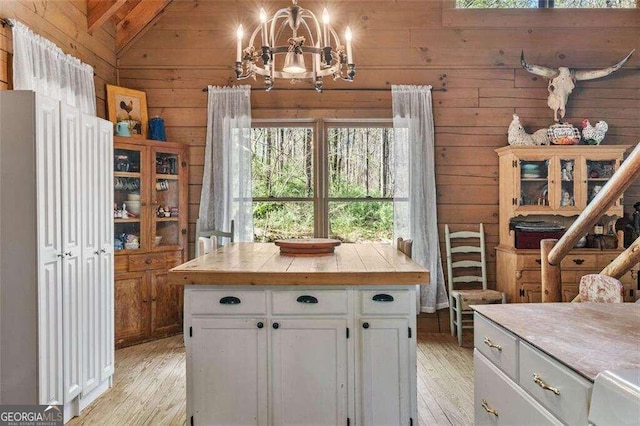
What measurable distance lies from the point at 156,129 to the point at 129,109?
1.03ft

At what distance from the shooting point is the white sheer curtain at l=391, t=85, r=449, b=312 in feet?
14.2

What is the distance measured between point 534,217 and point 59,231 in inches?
151

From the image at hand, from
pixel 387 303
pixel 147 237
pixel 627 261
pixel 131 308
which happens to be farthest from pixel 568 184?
pixel 131 308

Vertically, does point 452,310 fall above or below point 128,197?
below

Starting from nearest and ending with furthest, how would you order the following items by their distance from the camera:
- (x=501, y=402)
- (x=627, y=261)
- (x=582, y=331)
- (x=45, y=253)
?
(x=582, y=331) → (x=501, y=402) → (x=627, y=261) → (x=45, y=253)

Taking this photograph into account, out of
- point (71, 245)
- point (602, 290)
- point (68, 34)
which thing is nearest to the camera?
point (602, 290)

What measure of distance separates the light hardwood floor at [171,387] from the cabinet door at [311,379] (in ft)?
2.34

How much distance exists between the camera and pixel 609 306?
5.53 feet

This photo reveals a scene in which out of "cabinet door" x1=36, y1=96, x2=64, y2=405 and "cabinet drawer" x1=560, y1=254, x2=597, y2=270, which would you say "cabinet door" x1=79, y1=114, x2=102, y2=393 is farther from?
"cabinet drawer" x1=560, y1=254, x2=597, y2=270

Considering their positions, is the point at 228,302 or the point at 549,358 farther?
the point at 228,302

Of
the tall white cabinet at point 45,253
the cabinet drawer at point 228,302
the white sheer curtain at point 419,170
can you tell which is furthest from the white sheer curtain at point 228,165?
the cabinet drawer at point 228,302

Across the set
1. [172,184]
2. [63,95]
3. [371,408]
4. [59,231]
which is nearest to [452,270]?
[371,408]

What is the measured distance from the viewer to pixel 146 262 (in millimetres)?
4027

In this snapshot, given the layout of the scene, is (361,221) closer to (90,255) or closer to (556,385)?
(90,255)
